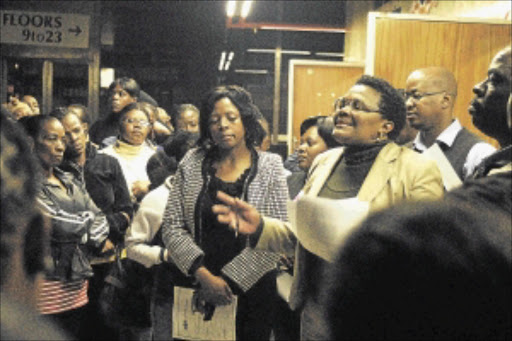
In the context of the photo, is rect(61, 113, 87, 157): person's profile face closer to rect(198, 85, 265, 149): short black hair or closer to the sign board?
rect(198, 85, 265, 149): short black hair

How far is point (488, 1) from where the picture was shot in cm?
569

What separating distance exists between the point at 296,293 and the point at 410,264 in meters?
2.31

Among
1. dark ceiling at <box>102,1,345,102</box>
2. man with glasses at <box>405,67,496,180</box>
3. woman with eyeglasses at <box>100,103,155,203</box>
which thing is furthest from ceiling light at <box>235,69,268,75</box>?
man with glasses at <box>405,67,496,180</box>

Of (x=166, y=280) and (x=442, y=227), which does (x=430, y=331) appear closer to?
(x=442, y=227)

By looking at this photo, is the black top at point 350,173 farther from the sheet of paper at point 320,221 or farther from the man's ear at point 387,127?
the sheet of paper at point 320,221

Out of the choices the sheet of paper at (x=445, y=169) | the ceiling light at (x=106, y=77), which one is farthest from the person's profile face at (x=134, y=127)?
the ceiling light at (x=106, y=77)

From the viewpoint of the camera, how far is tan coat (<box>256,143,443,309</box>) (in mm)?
2402

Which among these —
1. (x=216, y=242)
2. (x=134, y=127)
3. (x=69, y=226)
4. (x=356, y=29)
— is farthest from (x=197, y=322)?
(x=356, y=29)

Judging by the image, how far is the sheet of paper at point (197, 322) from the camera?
10.2ft

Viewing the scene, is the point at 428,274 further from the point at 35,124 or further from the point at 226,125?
the point at 35,124

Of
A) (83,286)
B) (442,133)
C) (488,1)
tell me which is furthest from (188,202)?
(488,1)

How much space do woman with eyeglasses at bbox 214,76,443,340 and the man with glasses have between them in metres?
0.61

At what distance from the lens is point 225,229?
3105mm

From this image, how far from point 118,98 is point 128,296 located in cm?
296
